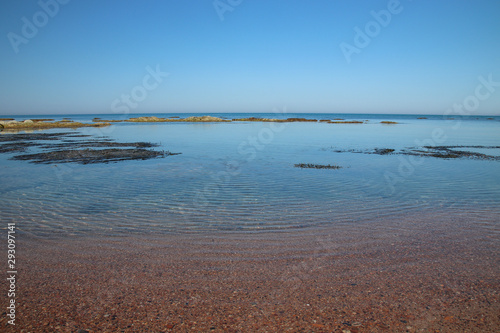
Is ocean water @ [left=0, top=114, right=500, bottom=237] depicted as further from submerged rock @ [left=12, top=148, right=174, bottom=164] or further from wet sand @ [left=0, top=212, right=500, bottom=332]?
submerged rock @ [left=12, top=148, right=174, bottom=164]

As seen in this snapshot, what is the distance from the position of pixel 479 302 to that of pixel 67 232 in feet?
31.4

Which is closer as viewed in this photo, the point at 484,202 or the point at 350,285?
the point at 350,285

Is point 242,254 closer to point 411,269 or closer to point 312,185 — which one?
point 411,269

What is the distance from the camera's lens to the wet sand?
441 cm

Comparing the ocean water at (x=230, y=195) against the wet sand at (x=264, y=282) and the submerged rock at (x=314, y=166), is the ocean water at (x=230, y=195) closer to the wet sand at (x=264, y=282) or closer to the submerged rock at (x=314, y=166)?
the submerged rock at (x=314, y=166)

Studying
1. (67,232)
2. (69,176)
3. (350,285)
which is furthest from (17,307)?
(69,176)

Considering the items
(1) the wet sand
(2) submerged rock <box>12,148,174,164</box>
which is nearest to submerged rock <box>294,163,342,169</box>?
(1) the wet sand

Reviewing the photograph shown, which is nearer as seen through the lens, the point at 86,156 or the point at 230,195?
the point at 230,195

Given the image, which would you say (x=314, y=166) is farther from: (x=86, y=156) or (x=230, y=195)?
(x=86, y=156)

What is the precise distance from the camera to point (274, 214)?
9.60m

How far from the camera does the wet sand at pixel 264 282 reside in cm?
441

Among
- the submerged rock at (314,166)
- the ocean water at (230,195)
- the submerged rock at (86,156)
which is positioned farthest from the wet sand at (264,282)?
the submerged rock at (86,156)

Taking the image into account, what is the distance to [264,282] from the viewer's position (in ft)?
18.2

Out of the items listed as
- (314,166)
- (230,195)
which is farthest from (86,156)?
(314,166)
